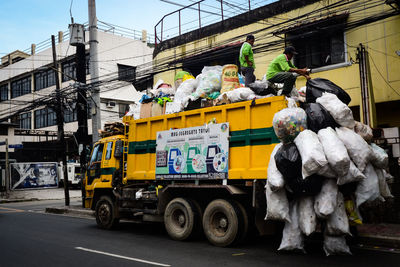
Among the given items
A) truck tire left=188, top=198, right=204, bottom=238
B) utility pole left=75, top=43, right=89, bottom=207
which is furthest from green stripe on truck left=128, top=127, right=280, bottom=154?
utility pole left=75, top=43, right=89, bottom=207

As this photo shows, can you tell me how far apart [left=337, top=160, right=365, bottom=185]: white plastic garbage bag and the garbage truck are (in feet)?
4.64

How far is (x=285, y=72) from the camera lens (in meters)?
7.29

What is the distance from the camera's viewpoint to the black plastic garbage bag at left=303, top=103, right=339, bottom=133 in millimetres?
6227

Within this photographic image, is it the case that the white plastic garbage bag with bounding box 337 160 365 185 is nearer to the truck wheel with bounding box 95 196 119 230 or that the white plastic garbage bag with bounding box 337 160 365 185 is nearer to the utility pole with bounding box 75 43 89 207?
the truck wheel with bounding box 95 196 119 230

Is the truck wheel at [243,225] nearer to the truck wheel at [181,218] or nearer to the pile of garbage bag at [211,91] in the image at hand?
the truck wheel at [181,218]

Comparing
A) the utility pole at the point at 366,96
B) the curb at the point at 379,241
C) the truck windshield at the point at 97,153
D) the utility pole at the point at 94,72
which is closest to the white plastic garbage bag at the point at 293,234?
the curb at the point at 379,241

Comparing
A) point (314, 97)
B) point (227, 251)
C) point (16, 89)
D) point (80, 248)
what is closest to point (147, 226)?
point (80, 248)

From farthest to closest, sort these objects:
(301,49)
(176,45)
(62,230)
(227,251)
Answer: (176,45), (301,49), (62,230), (227,251)

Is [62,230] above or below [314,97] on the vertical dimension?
below

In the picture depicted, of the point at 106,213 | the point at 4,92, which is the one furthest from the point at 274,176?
the point at 4,92

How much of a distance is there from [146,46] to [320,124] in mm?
33048

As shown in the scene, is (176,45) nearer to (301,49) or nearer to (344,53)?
(301,49)

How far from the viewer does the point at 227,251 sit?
686cm

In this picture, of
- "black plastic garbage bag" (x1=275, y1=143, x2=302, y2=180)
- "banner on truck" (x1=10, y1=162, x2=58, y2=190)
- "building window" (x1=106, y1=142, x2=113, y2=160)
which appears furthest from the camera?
"banner on truck" (x1=10, y1=162, x2=58, y2=190)
